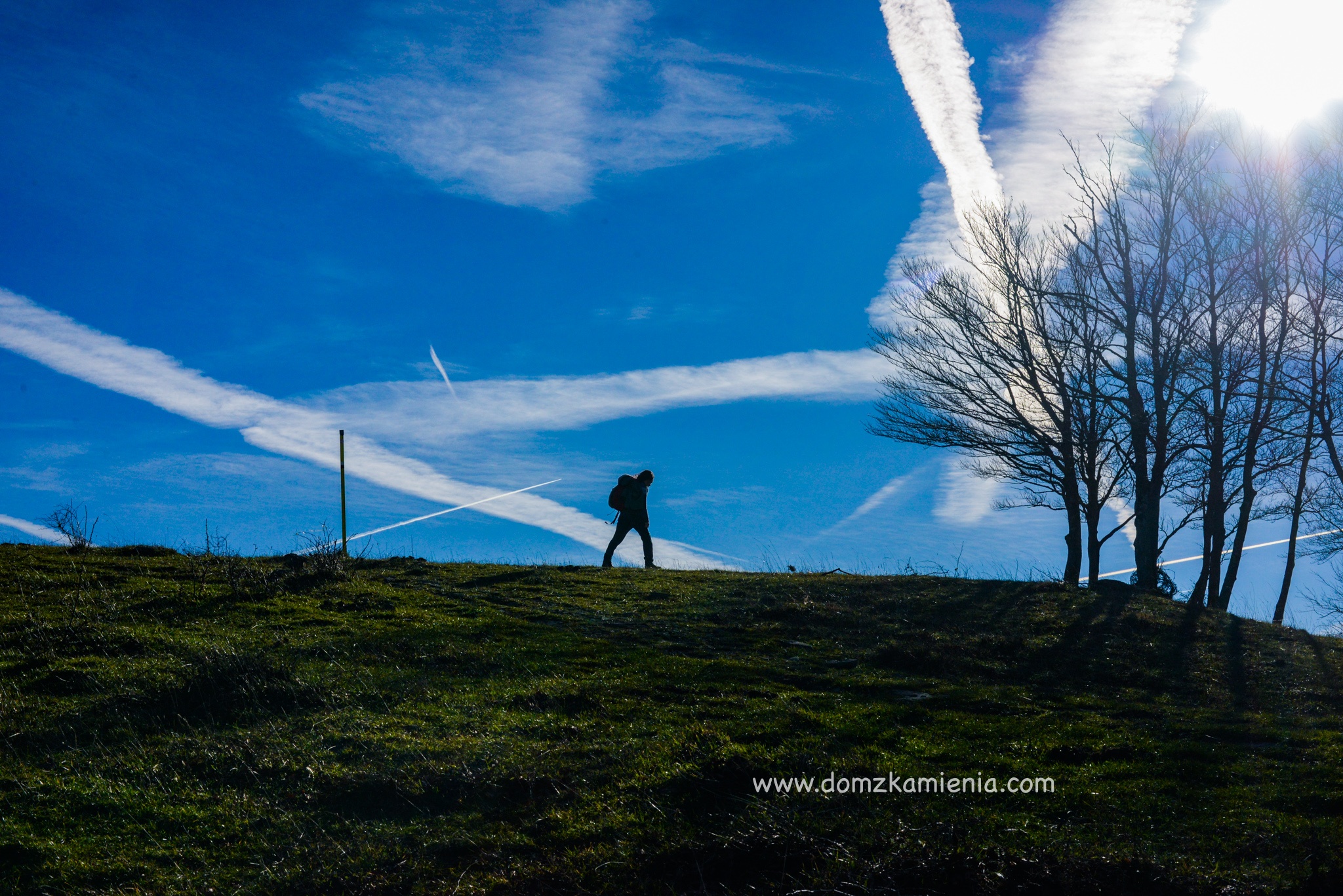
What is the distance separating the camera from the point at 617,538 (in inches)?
821

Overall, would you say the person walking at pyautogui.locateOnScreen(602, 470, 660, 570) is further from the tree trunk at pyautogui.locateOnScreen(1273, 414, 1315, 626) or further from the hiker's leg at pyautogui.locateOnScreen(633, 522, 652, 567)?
the tree trunk at pyautogui.locateOnScreen(1273, 414, 1315, 626)

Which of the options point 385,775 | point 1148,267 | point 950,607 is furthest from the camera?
point 1148,267

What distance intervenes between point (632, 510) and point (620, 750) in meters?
13.3

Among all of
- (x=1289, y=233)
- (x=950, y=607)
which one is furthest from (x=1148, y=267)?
(x=950, y=607)

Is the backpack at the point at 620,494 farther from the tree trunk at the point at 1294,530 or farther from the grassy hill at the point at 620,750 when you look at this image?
the tree trunk at the point at 1294,530

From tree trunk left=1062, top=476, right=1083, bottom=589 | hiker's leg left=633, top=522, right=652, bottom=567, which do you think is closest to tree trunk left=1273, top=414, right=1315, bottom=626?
tree trunk left=1062, top=476, right=1083, bottom=589

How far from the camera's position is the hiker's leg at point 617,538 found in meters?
20.8

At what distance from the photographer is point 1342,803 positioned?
6379 mm

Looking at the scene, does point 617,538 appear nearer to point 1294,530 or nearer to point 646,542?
point 646,542

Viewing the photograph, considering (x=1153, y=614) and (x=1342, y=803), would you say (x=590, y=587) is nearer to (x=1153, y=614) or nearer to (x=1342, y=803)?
(x=1153, y=614)

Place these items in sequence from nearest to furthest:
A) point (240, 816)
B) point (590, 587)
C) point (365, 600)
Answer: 1. point (240, 816)
2. point (365, 600)
3. point (590, 587)

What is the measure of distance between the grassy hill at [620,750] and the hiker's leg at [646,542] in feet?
23.8

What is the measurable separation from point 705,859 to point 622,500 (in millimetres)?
14990

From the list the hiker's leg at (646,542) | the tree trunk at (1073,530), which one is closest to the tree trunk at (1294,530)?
the tree trunk at (1073,530)
